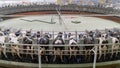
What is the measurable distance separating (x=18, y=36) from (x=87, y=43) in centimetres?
393

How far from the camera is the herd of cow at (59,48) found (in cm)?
1211

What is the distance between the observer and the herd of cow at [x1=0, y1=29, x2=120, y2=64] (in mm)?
12109

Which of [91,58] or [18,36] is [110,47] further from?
[18,36]

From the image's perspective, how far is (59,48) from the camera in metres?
12.3

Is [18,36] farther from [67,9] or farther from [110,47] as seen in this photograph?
[67,9]

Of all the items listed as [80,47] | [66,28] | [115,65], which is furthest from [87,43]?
[66,28]

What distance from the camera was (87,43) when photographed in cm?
1222

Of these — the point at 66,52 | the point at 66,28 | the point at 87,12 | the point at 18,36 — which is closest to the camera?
the point at 66,52

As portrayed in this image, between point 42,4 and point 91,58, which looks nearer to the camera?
point 91,58

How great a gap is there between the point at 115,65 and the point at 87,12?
17.4 m

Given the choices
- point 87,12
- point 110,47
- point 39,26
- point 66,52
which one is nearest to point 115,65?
point 110,47

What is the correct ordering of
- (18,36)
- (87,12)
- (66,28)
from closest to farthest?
(18,36)
(66,28)
(87,12)

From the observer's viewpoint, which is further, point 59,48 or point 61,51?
point 59,48

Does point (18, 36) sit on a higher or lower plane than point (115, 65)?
higher
